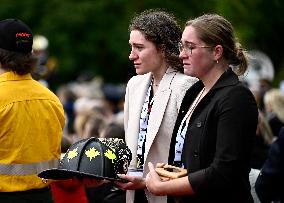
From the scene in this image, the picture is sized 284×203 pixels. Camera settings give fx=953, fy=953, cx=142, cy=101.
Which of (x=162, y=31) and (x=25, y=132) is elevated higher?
(x=162, y=31)

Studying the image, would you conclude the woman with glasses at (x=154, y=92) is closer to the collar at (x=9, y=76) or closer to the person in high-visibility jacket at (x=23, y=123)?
the person in high-visibility jacket at (x=23, y=123)

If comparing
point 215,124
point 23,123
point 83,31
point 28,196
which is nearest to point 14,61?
point 23,123

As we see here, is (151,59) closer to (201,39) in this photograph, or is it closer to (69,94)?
(201,39)

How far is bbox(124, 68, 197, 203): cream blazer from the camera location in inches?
239

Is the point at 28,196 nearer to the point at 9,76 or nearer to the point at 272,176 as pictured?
the point at 9,76

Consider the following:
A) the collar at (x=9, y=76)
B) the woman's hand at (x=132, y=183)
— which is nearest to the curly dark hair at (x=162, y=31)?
the collar at (x=9, y=76)

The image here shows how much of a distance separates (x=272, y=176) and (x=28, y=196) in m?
1.68

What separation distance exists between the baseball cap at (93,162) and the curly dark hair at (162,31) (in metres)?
0.88

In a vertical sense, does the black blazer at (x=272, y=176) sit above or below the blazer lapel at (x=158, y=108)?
below

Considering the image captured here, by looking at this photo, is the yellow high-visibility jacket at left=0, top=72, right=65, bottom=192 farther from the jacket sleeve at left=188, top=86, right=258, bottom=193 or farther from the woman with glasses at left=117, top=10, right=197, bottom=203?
the jacket sleeve at left=188, top=86, right=258, bottom=193

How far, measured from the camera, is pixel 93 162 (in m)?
5.45

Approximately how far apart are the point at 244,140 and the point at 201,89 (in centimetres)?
65

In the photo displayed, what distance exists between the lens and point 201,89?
549cm

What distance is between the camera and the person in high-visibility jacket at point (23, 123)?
6168 millimetres
